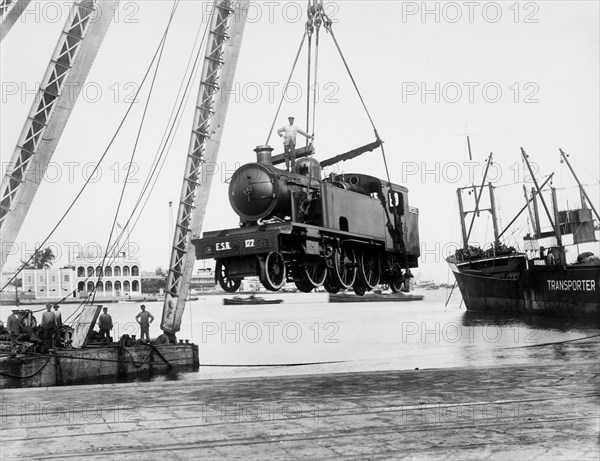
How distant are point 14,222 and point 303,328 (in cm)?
5746

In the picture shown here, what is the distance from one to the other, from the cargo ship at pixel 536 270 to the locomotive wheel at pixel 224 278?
49.1 m

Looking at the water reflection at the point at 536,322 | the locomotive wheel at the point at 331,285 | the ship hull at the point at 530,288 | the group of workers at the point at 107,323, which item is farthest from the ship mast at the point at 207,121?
the ship hull at the point at 530,288

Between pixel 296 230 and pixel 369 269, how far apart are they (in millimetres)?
3791

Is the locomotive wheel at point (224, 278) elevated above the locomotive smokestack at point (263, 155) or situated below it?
below

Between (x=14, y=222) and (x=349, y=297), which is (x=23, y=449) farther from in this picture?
(x=349, y=297)

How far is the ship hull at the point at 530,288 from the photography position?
5734 cm

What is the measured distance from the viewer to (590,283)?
57.1m

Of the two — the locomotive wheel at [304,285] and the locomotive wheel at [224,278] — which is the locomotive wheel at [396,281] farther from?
the locomotive wheel at [224,278]

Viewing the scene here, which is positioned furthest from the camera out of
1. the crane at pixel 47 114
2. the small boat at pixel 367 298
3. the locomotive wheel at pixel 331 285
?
the small boat at pixel 367 298

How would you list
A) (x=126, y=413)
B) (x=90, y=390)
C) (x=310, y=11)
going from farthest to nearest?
(x=310, y=11), (x=90, y=390), (x=126, y=413)

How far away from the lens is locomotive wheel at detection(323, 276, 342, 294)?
47.8ft

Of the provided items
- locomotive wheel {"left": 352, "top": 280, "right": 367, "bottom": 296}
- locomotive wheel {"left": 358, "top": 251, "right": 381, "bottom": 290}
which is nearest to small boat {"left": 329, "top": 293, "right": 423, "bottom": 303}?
locomotive wheel {"left": 358, "top": 251, "right": 381, "bottom": 290}

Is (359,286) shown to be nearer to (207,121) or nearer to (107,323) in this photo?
(207,121)

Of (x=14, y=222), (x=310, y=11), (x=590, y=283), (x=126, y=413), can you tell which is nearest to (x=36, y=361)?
(x=14, y=222)
